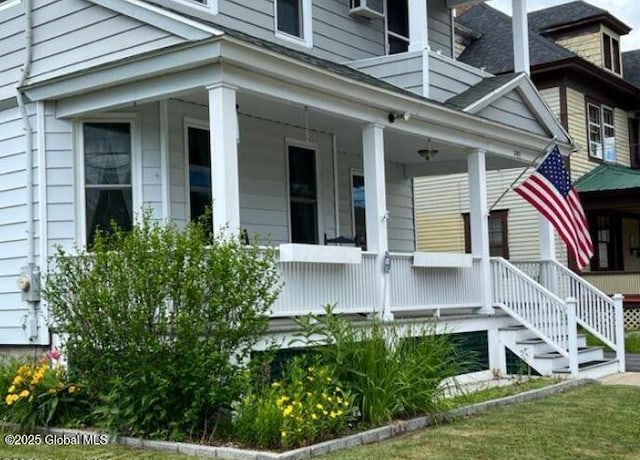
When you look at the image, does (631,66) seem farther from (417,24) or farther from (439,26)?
(417,24)

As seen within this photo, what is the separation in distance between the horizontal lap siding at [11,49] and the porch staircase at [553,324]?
7667 mm

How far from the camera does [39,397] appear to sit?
26.6 ft

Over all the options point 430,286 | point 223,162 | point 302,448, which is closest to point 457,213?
point 430,286

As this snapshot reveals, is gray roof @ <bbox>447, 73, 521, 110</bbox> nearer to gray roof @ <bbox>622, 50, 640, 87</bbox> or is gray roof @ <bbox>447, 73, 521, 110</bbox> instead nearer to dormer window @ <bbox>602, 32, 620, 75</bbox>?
dormer window @ <bbox>602, 32, 620, 75</bbox>

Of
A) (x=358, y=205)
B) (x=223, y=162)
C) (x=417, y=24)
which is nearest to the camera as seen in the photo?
(x=223, y=162)

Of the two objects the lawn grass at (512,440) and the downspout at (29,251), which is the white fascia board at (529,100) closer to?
the lawn grass at (512,440)

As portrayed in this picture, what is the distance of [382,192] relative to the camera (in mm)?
10867

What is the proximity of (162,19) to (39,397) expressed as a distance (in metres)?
4.30

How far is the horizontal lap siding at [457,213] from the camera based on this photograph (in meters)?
23.6

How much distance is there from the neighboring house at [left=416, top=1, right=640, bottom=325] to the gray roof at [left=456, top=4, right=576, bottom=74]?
0.03 m

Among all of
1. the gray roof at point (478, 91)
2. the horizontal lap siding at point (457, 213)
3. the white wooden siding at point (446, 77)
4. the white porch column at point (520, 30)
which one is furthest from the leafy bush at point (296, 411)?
the horizontal lap siding at point (457, 213)

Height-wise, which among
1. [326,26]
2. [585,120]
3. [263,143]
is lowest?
[263,143]

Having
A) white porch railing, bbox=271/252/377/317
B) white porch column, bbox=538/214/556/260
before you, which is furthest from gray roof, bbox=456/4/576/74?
white porch railing, bbox=271/252/377/317

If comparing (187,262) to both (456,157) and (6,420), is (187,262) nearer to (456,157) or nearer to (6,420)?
Answer: (6,420)
